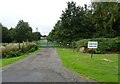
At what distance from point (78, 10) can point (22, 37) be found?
66.0ft

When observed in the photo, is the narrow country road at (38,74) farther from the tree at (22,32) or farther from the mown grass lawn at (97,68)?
the tree at (22,32)

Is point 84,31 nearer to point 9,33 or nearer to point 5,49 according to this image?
point 9,33

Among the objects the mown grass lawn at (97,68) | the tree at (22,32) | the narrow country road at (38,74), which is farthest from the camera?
the tree at (22,32)

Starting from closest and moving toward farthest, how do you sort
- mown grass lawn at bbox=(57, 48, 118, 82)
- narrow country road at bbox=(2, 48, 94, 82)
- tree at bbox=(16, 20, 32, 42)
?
1. narrow country road at bbox=(2, 48, 94, 82)
2. mown grass lawn at bbox=(57, 48, 118, 82)
3. tree at bbox=(16, 20, 32, 42)

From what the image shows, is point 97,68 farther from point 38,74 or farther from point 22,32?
point 22,32

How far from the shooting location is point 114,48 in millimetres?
40562

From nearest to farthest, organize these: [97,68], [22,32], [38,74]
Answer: [38,74] → [97,68] → [22,32]

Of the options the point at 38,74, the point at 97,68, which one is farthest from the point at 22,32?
the point at 38,74

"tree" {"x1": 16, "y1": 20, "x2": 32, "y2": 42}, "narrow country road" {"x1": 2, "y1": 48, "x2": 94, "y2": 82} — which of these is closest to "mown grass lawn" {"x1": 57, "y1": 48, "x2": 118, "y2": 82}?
"narrow country road" {"x1": 2, "y1": 48, "x2": 94, "y2": 82}

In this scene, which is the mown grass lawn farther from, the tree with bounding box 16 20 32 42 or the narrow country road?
the tree with bounding box 16 20 32 42

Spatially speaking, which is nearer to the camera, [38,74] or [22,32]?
[38,74]

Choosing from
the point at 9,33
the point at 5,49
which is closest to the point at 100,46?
the point at 5,49

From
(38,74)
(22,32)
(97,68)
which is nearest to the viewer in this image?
(38,74)

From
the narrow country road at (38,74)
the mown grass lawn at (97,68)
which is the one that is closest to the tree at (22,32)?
the mown grass lawn at (97,68)
